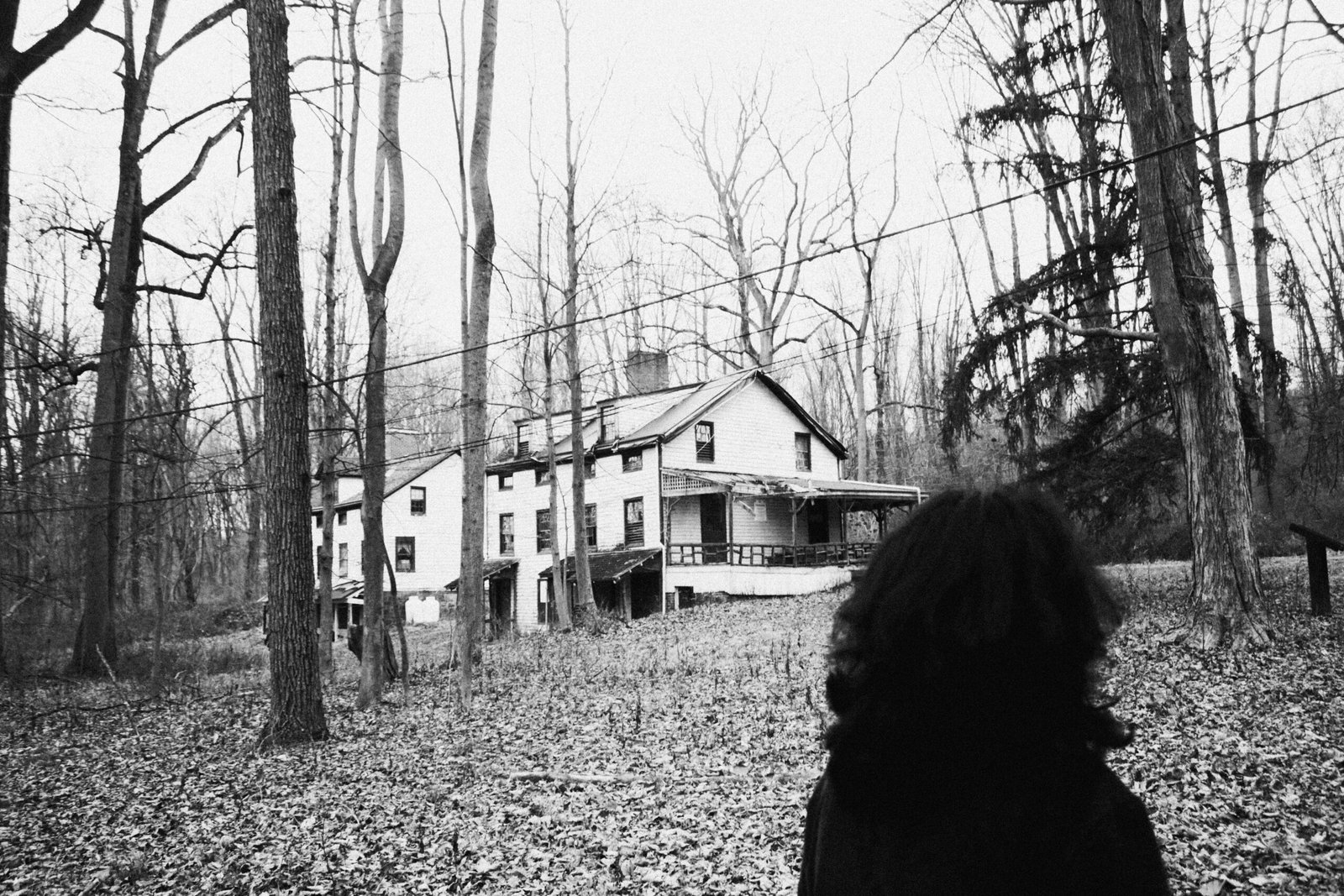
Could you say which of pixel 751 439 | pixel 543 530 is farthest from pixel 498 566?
pixel 751 439

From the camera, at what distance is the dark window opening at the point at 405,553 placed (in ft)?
142

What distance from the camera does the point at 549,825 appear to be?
241 inches

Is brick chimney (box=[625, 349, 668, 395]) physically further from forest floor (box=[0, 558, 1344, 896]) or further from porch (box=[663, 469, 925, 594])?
forest floor (box=[0, 558, 1344, 896])

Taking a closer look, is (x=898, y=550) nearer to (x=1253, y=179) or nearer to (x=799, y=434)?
(x=1253, y=179)

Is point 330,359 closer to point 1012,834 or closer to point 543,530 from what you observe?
point 1012,834

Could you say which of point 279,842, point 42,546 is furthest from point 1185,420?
point 42,546

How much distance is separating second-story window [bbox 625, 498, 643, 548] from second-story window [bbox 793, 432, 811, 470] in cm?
694

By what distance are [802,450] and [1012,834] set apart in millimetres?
35399

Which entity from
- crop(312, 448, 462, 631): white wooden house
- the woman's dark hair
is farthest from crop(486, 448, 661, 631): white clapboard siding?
the woman's dark hair

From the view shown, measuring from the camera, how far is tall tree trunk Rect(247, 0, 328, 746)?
9.20 metres

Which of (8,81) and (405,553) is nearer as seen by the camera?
(8,81)

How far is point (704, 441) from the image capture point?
3344 cm

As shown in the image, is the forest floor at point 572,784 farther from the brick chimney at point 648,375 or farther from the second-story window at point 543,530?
the brick chimney at point 648,375

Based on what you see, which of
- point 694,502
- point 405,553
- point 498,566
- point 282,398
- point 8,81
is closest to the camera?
point 282,398
